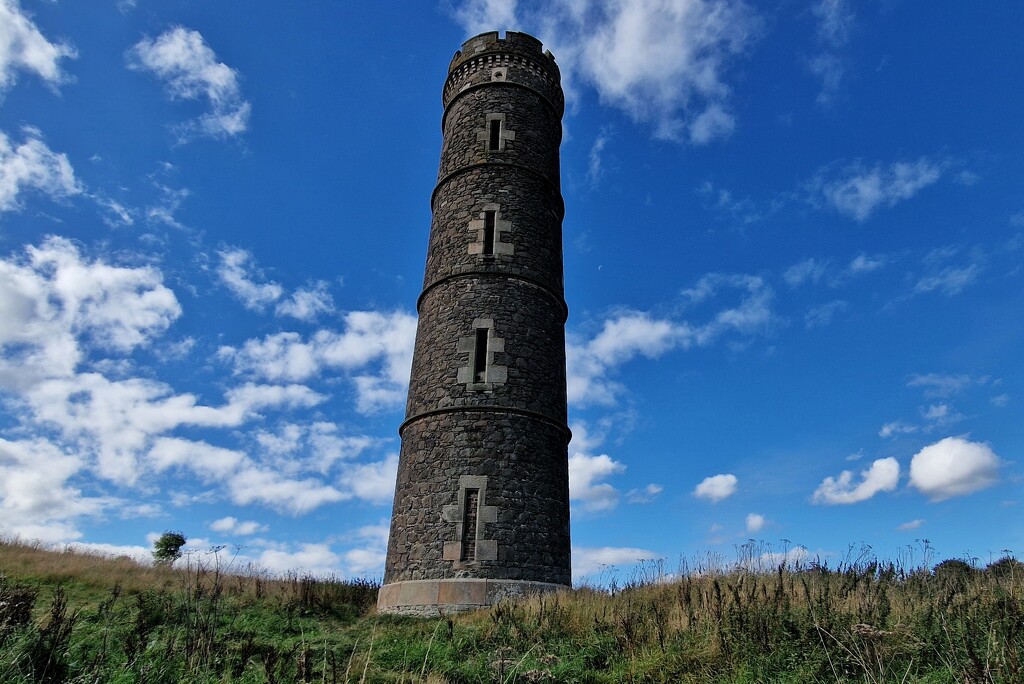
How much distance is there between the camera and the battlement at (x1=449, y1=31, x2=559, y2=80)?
49.5 ft

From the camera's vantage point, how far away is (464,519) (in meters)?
11.0

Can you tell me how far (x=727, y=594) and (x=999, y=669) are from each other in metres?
3.18

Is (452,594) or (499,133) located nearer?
(452,594)

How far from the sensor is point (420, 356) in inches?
508

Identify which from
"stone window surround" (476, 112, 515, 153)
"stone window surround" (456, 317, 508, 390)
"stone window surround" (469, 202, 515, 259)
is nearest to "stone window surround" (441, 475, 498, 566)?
"stone window surround" (456, 317, 508, 390)

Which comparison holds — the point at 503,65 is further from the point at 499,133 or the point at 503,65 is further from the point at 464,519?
the point at 464,519

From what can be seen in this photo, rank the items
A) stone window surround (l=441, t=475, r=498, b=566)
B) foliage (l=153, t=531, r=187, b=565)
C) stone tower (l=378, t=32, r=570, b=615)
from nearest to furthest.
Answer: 1. stone window surround (l=441, t=475, r=498, b=566)
2. stone tower (l=378, t=32, r=570, b=615)
3. foliage (l=153, t=531, r=187, b=565)

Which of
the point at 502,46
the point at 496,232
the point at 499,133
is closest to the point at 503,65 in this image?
the point at 502,46

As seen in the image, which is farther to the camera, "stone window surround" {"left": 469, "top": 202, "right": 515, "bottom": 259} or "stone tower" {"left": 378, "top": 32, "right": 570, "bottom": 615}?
"stone window surround" {"left": 469, "top": 202, "right": 515, "bottom": 259}

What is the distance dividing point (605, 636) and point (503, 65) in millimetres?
12099

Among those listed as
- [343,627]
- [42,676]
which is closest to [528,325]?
[343,627]

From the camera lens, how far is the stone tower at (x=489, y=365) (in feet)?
35.8

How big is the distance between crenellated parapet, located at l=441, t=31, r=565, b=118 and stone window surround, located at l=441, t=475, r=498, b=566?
877cm

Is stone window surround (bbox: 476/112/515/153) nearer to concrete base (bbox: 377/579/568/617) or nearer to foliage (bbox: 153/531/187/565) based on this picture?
concrete base (bbox: 377/579/568/617)
